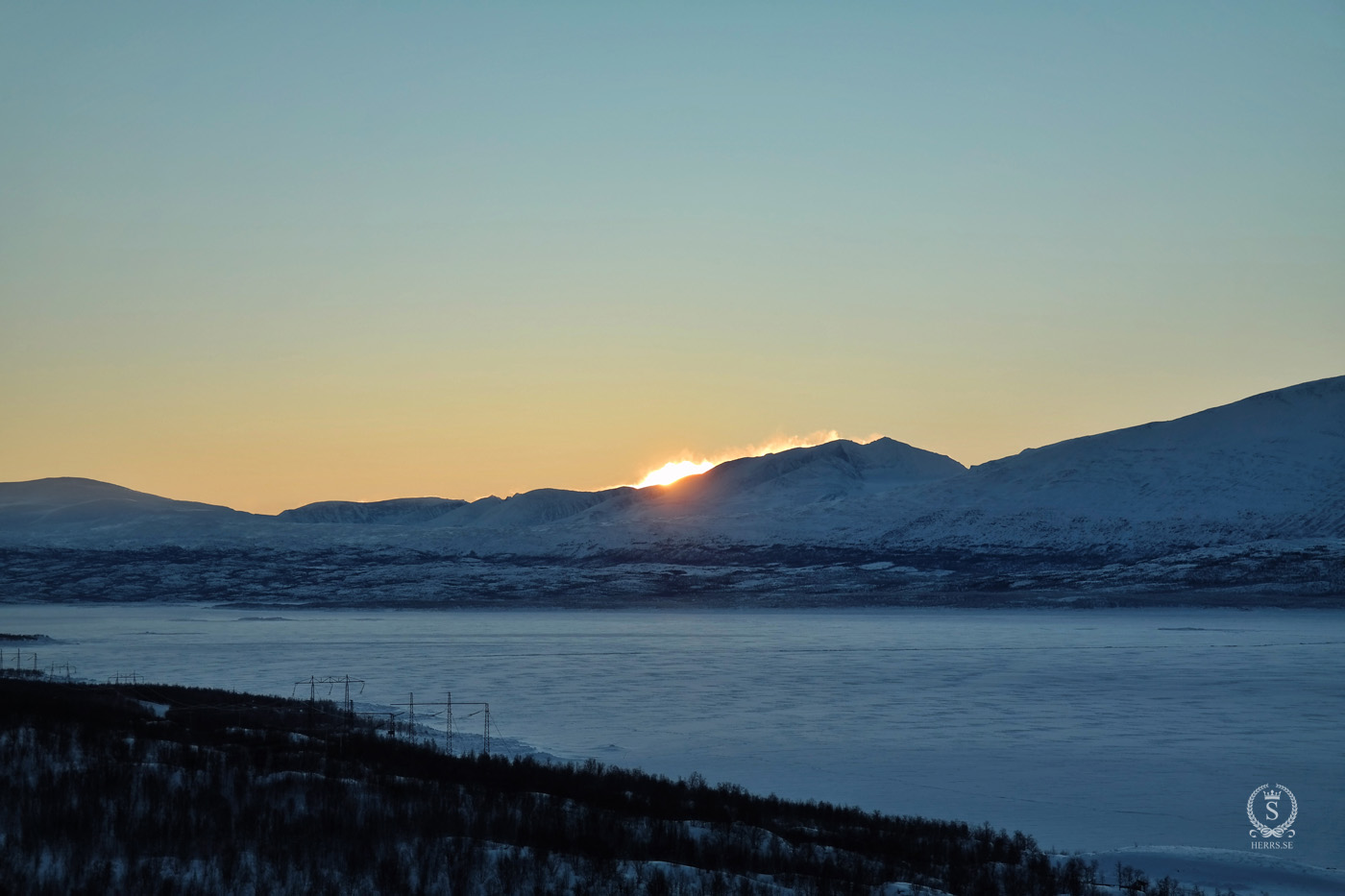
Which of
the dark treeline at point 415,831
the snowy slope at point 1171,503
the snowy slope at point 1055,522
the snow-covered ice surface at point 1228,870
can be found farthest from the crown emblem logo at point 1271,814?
the snowy slope at point 1171,503

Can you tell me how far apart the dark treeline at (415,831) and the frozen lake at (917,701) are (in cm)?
327

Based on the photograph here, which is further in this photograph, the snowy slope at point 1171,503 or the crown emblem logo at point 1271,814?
the snowy slope at point 1171,503

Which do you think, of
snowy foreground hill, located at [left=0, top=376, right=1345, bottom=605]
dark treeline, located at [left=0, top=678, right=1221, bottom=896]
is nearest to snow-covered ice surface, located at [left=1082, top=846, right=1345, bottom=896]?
dark treeline, located at [left=0, top=678, right=1221, bottom=896]

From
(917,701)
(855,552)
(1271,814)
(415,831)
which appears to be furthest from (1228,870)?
(855,552)

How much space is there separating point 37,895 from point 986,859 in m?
9.99

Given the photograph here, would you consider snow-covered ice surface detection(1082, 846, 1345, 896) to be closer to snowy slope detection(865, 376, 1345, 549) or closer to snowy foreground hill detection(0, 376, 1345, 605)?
snowy foreground hill detection(0, 376, 1345, 605)

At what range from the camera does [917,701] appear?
3247 centimetres

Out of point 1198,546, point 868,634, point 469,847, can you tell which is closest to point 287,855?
point 469,847

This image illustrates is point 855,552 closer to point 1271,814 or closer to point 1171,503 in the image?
point 1171,503

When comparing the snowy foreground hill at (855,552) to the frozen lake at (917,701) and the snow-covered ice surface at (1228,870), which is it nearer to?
the frozen lake at (917,701)

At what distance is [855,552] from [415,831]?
15943 cm

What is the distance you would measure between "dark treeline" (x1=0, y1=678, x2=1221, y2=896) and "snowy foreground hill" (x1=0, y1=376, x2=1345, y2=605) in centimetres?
10112

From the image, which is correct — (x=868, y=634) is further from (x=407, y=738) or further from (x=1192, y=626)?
(x=407, y=738)

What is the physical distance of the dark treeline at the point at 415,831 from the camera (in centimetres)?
1030
